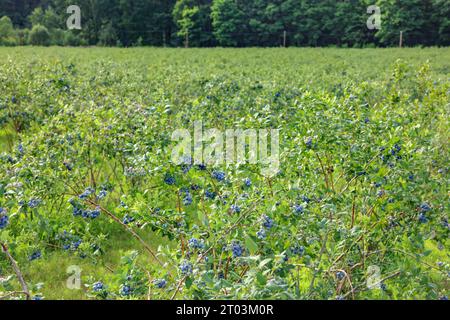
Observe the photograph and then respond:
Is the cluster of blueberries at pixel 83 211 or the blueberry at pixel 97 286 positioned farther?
the cluster of blueberries at pixel 83 211

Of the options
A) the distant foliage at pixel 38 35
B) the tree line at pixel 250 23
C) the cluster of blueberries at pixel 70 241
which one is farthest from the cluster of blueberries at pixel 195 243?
the tree line at pixel 250 23

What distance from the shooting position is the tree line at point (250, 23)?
4078 centimetres

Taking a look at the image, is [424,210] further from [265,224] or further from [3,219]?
[3,219]

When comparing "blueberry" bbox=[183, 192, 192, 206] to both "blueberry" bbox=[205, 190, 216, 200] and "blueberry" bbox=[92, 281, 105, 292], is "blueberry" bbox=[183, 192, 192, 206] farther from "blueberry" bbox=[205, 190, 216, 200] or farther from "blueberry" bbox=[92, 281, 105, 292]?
"blueberry" bbox=[92, 281, 105, 292]

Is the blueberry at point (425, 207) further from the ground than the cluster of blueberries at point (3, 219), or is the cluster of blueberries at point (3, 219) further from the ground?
the cluster of blueberries at point (3, 219)

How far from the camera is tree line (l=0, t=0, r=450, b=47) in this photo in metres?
40.8

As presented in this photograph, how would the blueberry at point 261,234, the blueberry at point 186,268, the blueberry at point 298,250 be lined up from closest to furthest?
the blueberry at point 186,268 → the blueberry at point 261,234 → the blueberry at point 298,250

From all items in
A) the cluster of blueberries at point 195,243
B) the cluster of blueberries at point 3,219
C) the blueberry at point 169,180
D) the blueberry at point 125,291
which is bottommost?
the blueberry at point 125,291

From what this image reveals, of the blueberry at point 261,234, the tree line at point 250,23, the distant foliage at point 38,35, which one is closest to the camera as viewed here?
the blueberry at point 261,234

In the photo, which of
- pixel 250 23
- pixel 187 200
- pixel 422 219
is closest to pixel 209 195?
pixel 187 200

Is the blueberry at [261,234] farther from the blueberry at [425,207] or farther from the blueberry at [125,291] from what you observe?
the blueberry at [425,207]

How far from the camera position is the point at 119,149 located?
441 cm

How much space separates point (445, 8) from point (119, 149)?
4173cm
